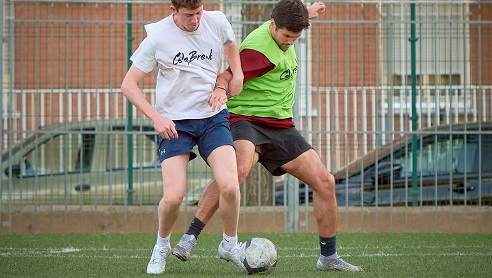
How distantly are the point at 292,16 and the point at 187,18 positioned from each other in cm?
77

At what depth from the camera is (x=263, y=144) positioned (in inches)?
307

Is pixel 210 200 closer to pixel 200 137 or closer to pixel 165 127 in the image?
pixel 200 137

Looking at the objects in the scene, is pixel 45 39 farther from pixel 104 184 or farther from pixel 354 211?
pixel 354 211

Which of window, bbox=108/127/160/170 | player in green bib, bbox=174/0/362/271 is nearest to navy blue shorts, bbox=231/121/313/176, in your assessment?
player in green bib, bbox=174/0/362/271

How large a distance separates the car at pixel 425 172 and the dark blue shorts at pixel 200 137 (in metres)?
5.19

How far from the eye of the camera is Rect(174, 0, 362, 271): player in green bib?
7.71 m

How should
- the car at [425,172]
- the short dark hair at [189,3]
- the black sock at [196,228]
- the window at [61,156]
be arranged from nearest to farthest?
the short dark hair at [189,3], the black sock at [196,228], the window at [61,156], the car at [425,172]

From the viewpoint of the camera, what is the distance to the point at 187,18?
7254mm

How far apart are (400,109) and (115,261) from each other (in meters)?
5.12

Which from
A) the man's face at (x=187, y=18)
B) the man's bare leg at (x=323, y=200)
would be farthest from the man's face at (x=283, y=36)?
the man's bare leg at (x=323, y=200)

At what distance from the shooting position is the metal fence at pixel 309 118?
12.5 meters

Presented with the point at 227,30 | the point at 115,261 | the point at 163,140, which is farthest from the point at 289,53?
the point at 115,261

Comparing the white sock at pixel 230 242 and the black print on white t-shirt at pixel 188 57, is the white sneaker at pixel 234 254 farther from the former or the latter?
the black print on white t-shirt at pixel 188 57

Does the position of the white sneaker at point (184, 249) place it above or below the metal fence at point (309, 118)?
below
